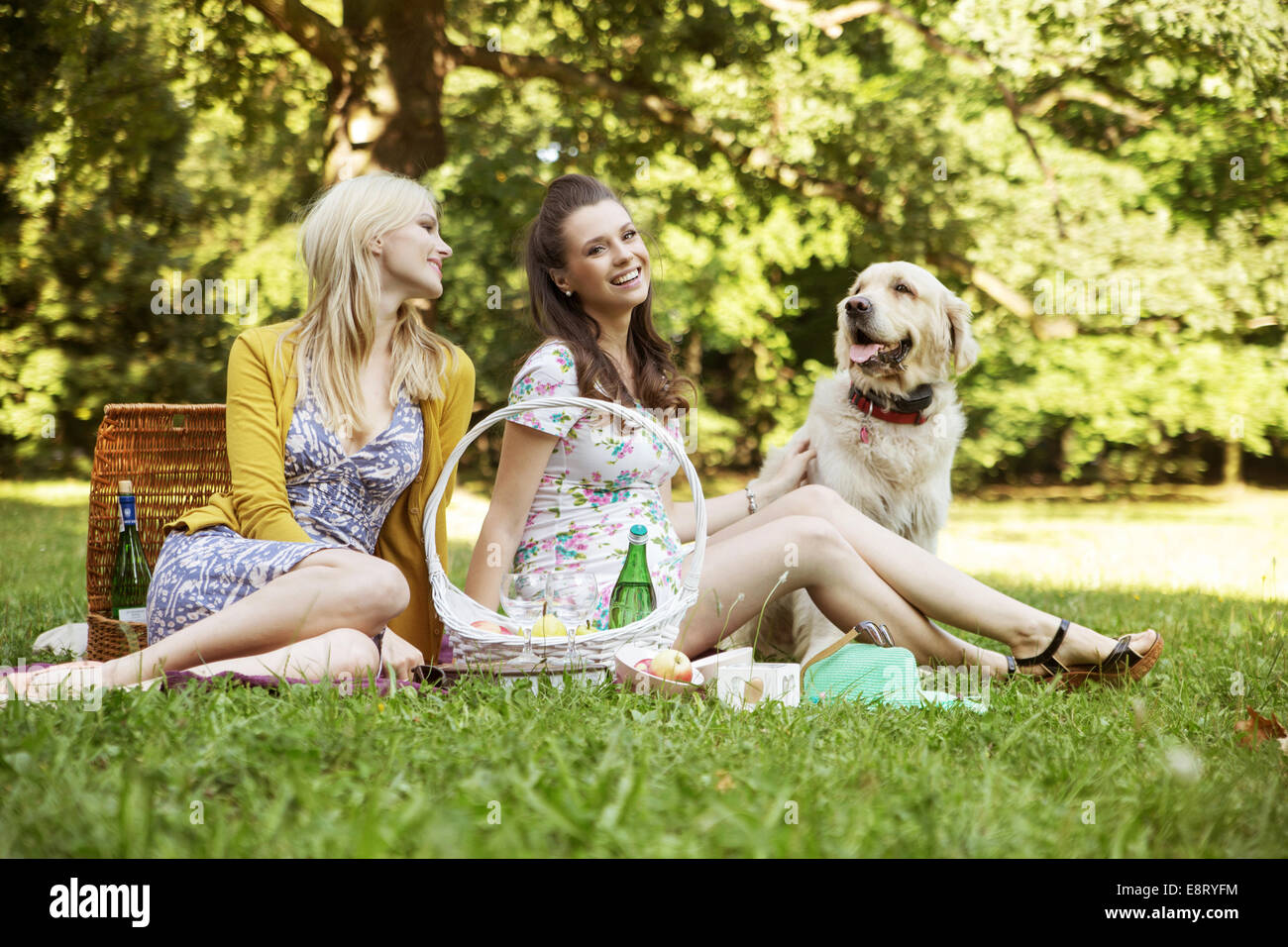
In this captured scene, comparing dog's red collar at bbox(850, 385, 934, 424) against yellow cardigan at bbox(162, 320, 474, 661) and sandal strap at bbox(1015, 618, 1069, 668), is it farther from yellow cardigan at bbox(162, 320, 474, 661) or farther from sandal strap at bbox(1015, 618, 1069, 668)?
yellow cardigan at bbox(162, 320, 474, 661)

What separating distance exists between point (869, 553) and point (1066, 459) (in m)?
15.3

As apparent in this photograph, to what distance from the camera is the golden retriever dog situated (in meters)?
3.67

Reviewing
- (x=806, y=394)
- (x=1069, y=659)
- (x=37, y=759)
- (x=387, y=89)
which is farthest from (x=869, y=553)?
(x=806, y=394)

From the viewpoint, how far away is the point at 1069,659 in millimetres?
3016

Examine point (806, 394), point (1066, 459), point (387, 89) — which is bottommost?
point (1066, 459)

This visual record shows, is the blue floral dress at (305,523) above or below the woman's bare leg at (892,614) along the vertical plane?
above

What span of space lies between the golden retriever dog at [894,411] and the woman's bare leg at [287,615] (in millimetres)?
1369

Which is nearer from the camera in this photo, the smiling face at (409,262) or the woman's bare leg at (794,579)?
the woman's bare leg at (794,579)

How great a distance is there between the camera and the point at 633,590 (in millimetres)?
2875

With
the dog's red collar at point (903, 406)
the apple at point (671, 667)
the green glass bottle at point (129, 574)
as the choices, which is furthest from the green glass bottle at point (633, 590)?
the green glass bottle at point (129, 574)

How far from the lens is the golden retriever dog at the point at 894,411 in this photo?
3.67 metres

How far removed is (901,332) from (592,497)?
137 centimetres

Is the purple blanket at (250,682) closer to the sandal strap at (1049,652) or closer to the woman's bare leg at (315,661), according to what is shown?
the woman's bare leg at (315,661)
